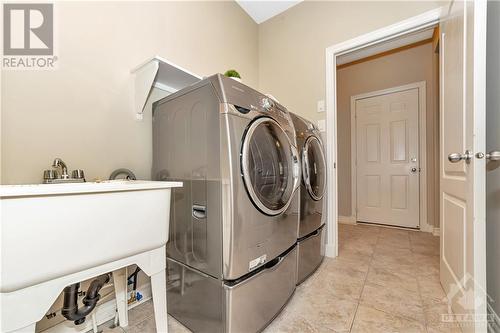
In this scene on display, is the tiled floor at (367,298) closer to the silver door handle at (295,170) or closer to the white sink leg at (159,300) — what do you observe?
the white sink leg at (159,300)

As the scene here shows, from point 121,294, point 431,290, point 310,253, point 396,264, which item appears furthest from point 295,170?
point 396,264

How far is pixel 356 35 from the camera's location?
1.99 meters

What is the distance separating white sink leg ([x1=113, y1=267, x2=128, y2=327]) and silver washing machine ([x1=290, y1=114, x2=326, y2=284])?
1089mm

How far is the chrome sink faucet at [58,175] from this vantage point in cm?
94

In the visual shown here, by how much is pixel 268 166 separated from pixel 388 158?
9.46 ft

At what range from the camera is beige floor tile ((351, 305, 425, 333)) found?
1.09 meters

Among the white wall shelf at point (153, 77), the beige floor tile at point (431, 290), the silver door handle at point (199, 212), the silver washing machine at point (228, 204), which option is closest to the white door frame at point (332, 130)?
the beige floor tile at point (431, 290)

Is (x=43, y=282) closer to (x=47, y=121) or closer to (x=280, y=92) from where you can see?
(x=47, y=121)

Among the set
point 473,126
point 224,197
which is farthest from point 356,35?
point 224,197

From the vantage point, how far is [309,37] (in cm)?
227

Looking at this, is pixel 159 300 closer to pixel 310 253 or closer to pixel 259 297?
pixel 259 297

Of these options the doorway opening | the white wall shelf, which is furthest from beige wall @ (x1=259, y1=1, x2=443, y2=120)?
the white wall shelf

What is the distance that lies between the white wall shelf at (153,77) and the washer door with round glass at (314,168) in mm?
962

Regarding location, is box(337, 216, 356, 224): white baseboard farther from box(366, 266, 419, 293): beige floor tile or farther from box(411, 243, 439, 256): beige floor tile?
box(366, 266, 419, 293): beige floor tile
